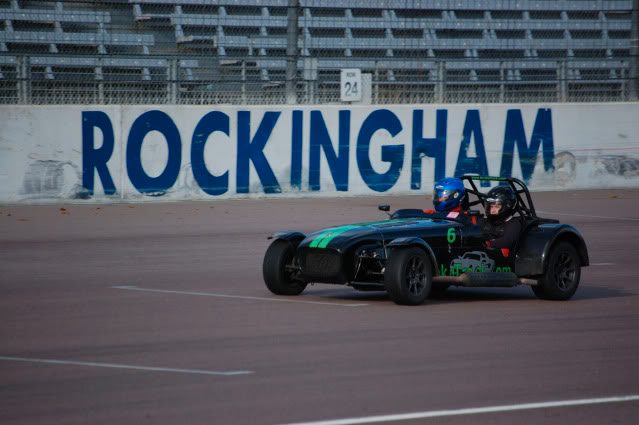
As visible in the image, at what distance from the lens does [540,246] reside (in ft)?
29.8

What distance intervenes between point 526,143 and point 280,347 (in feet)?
49.7

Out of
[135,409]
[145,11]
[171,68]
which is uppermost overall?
[145,11]

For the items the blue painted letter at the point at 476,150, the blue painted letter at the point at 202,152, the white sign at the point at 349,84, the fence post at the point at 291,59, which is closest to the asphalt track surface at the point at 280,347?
the blue painted letter at the point at 202,152

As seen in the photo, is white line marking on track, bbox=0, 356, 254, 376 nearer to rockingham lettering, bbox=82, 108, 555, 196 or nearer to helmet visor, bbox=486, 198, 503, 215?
helmet visor, bbox=486, 198, 503, 215

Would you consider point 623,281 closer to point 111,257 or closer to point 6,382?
point 111,257

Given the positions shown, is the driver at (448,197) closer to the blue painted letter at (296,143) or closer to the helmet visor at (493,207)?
the helmet visor at (493,207)

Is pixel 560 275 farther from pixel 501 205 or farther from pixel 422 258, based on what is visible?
pixel 422 258

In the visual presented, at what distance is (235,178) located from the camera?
18.8m

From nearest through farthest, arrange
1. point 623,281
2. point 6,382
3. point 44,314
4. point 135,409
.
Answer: point 135,409 → point 6,382 → point 44,314 → point 623,281

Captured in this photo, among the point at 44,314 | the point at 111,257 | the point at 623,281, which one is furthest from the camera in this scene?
the point at 111,257

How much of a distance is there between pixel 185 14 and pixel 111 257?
873cm

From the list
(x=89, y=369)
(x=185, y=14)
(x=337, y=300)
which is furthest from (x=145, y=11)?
(x=89, y=369)

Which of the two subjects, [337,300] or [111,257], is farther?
[111,257]

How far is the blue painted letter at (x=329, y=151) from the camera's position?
19.3 m
